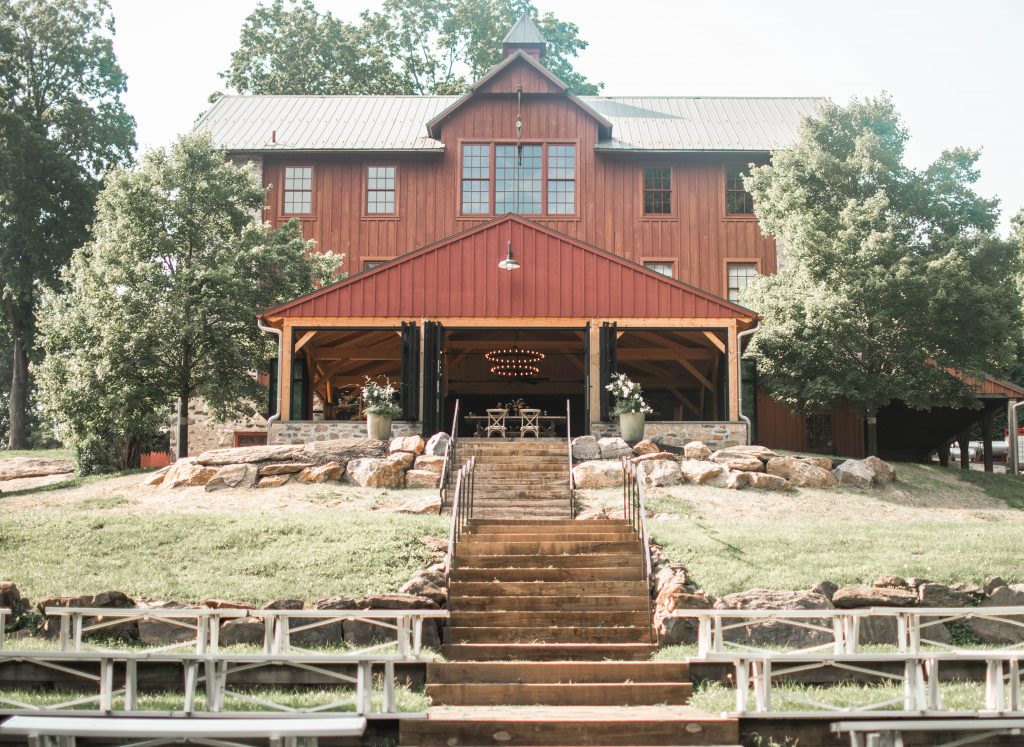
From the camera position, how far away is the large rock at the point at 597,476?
61.8 ft

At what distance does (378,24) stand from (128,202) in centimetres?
2237

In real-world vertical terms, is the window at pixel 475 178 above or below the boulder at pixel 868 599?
above

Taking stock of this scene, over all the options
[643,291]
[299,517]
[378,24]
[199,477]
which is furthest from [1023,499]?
[378,24]

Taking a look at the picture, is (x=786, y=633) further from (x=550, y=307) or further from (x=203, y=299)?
(x=203, y=299)

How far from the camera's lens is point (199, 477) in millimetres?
19516

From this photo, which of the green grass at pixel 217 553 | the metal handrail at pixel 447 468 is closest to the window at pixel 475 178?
the metal handrail at pixel 447 468

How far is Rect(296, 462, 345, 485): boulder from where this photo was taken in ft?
63.9

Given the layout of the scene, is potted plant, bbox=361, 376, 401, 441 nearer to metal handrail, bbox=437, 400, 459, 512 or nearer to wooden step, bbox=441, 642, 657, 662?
metal handrail, bbox=437, 400, 459, 512

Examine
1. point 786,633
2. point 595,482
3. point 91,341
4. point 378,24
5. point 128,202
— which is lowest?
point 786,633

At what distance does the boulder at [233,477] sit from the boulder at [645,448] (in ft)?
22.6

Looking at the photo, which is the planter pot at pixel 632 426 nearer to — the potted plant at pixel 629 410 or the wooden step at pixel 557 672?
the potted plant at pixel 629 410

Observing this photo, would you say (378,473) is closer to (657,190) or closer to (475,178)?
(475,178)

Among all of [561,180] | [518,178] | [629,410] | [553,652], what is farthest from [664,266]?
[553,652]

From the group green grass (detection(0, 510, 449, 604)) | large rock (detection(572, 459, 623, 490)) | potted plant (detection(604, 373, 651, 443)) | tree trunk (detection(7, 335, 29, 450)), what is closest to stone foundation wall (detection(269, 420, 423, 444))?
potted plant (detection(604, 373, 651, 443))
